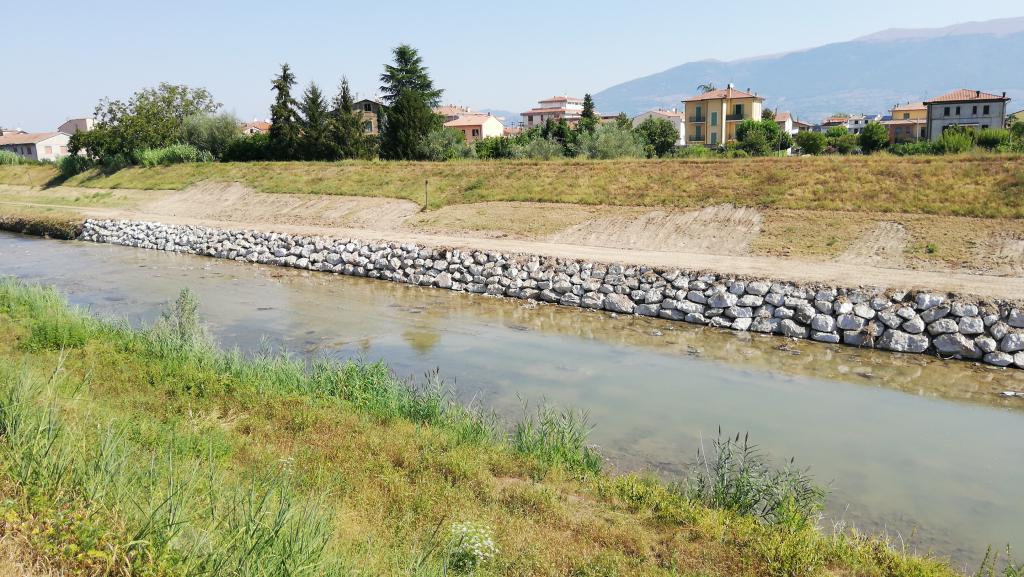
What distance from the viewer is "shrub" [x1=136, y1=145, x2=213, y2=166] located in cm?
4428

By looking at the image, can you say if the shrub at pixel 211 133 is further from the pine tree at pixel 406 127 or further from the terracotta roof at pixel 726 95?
the terracotta roof at pixel 726 95

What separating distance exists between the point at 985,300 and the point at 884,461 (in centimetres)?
654

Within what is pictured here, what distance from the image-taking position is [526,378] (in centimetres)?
1197

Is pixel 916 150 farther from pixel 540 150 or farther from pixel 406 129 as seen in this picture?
pixel 406 129

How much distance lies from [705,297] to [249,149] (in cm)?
3689

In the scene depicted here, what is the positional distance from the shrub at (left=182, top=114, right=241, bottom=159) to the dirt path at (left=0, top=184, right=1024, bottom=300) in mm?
16123

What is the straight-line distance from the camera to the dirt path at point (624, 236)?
15.7 meters

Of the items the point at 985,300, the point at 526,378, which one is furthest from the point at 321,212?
the point at 985,300

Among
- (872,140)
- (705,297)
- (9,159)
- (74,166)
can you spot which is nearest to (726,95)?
(872,140)

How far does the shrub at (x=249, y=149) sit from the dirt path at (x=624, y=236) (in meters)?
9.66

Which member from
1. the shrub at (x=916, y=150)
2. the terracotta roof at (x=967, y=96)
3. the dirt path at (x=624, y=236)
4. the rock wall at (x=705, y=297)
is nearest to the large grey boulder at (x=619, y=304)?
the rock wall at (x=705, y=297)

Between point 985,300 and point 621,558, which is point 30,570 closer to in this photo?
point 621,558

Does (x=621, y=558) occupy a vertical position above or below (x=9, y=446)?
below

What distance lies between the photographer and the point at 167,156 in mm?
44594
